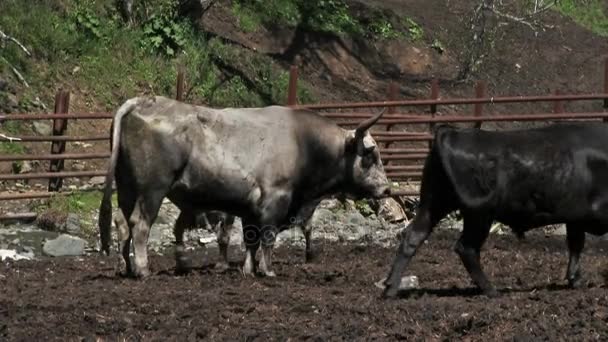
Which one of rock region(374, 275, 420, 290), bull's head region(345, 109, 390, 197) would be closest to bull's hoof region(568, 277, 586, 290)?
rock region(374, 275, 420, 290)

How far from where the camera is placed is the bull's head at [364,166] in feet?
41.4

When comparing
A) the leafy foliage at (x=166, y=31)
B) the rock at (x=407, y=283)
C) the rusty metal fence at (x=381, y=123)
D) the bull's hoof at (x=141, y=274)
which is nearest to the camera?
the rock at (x=407, y=283)

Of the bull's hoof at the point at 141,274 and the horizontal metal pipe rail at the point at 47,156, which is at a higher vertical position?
the bull's hoof at the point at 141,274

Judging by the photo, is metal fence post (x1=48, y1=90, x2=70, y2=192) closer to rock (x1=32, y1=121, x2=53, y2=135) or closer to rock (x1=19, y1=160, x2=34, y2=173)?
rock (x1=19, y1=160, x2=34, y2=173)

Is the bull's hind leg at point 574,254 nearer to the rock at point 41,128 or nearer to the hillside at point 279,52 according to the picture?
the hillside at point 279,52

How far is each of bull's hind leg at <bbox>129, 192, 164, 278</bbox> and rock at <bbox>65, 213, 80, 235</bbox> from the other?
399 cm

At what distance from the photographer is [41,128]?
728 inches

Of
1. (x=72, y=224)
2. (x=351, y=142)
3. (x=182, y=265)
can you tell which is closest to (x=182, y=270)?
(x=182, y=265)

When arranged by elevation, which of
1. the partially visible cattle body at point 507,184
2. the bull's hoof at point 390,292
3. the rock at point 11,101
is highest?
the partially visible cattle body at point 507,184

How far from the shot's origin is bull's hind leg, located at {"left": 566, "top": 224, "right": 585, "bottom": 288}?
33.4 ft

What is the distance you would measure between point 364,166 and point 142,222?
2.48m

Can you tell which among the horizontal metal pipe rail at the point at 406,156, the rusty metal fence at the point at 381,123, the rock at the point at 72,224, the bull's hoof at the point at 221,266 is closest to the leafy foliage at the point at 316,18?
the rusty metal fence at the point at 381,123

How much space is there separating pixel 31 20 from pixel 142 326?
1282 centimetres

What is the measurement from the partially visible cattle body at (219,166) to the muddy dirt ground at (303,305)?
1.55ft
